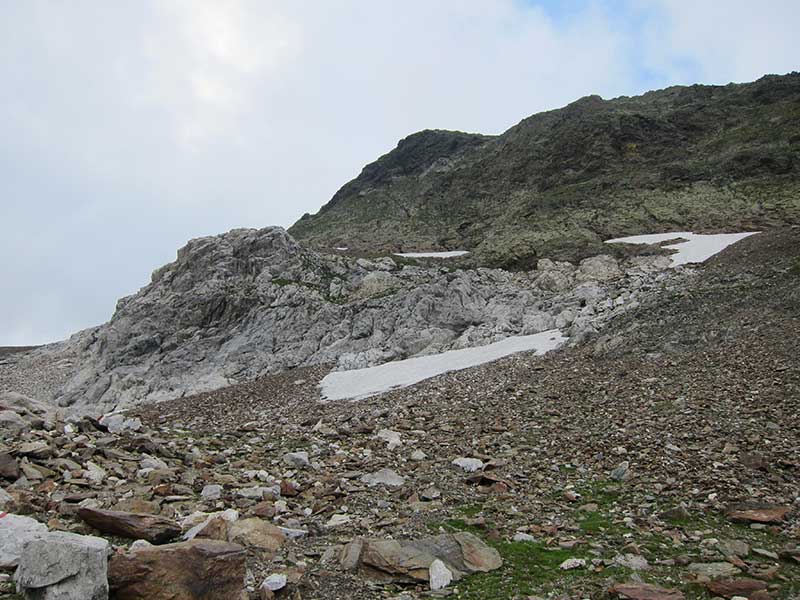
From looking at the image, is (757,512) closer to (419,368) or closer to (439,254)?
(419,368)

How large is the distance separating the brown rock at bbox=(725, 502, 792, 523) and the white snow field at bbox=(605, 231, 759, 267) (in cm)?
3267

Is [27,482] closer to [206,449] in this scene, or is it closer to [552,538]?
[206,449]

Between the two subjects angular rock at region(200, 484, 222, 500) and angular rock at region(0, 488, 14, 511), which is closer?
angular rock at region(0, 488, 14, 511)

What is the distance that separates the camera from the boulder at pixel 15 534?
6.79 meters

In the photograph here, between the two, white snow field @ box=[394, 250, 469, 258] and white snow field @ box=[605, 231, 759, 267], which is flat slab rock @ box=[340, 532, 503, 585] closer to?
white snow field @ box=[605, 231, 759, 267]

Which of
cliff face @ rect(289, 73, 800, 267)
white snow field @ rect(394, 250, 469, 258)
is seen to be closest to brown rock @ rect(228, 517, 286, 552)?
cliff face @ rect(289, 73, 800, 267)

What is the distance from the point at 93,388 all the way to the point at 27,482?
125ft

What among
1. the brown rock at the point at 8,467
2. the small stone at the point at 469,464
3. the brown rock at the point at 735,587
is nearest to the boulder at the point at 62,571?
the brown rock at the point at 8,467

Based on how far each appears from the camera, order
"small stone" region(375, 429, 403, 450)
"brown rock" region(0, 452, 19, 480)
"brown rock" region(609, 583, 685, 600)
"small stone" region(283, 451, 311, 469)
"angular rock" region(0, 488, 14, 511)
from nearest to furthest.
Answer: "brown rock" region(609, 583, 685, 600) < "angular rock" region(0, 488, 14, 511) < "brown rock" region(0, 452, 19, 480) < "small stone" region(283, 451, 311, 469) < "small stone" region(375, 429, 403, 450)

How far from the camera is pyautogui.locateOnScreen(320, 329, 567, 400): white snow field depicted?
27047 millimetres

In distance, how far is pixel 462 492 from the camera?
1144 cm

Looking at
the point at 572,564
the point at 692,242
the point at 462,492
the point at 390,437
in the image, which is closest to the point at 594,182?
the point at 692,242

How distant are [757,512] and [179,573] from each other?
902cm

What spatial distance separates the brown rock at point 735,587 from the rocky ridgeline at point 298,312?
21.8 m
